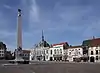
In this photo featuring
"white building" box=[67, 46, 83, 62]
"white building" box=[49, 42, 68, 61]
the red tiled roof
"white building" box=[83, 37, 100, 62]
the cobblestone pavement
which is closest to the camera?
the cobblestone pavement

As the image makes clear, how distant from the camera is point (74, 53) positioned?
12350 cm

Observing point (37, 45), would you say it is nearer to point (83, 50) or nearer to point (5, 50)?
point (5, 50)

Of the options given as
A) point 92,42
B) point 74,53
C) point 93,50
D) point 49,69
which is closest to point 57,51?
point 74,53

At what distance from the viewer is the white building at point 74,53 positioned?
11904 cm

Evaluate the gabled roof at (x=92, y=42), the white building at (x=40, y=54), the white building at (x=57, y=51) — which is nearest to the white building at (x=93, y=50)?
the gabled roof at (x=92, y=42)

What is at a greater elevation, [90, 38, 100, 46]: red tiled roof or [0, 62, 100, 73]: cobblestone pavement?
[90, 38, 100, 46]: red tiled roof

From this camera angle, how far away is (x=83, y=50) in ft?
387

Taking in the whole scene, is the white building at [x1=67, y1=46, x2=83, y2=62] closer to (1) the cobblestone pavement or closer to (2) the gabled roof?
(2) the gabled roof

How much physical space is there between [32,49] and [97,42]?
67.5m

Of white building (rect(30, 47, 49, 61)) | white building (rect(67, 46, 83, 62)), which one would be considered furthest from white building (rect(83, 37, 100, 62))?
white building (rect(30, 47, 49, 61))

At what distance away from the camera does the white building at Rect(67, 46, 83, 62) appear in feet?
391

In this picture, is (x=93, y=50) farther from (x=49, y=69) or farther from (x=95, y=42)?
(x=49, y=69)

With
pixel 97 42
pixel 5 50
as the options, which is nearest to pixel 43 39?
pixel 5 50

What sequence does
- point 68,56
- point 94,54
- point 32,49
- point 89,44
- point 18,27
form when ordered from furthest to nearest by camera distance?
point 32,49, point 68,56, point 89,44, point 94,54, point 18,27
